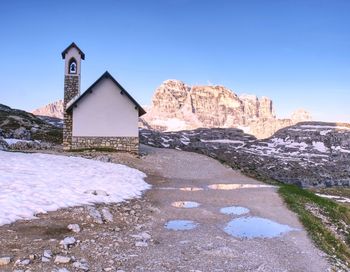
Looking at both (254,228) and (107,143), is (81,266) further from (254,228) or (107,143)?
(107,143)

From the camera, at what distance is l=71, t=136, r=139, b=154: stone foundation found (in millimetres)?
38156

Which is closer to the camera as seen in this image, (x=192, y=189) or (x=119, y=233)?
(x=119, y=233)

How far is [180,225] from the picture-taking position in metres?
14.6

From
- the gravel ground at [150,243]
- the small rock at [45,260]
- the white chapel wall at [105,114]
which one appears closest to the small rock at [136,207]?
the gravel ground at [150,243]

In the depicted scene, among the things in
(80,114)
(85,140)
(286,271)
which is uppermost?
(80,114)

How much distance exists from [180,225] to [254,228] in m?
2.96

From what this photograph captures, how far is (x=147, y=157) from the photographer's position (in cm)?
3725

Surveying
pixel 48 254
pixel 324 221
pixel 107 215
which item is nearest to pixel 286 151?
pixel 324 221

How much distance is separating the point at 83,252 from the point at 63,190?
23.9 feet

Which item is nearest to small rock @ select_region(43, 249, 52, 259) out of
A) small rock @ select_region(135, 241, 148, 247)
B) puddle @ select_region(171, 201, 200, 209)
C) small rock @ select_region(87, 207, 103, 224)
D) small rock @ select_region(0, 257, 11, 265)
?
small rock @ select_region(0, 257, 11, 265)

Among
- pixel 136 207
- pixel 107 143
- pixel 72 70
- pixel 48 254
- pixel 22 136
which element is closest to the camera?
pixel 48 254

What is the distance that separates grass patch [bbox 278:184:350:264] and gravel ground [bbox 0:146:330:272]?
697 millimetres

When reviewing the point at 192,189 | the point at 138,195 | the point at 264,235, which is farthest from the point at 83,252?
the point at 192,189

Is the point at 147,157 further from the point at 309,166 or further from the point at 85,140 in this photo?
the point at 309,166
